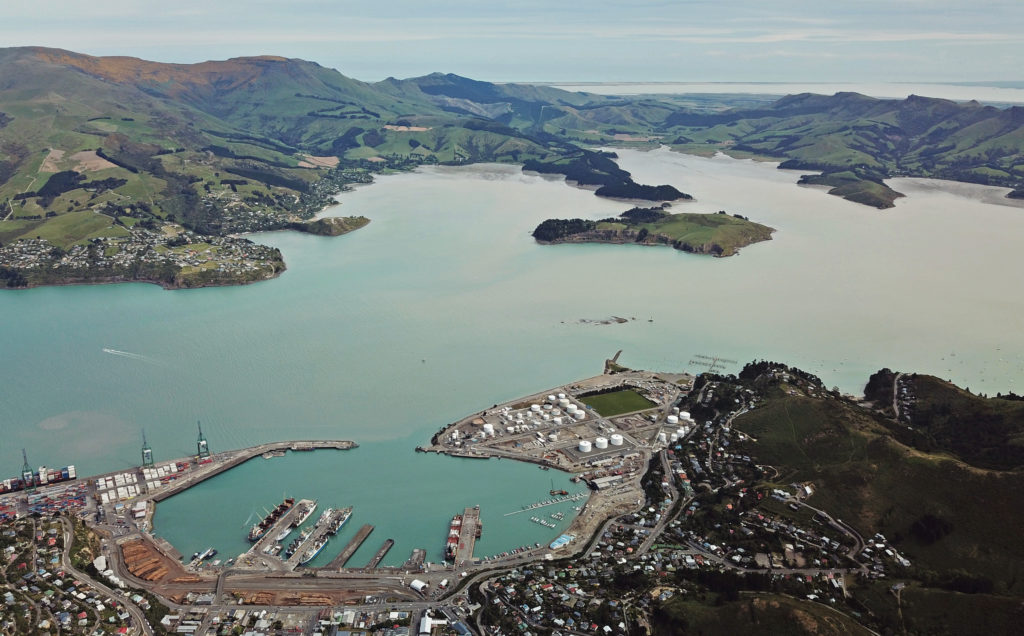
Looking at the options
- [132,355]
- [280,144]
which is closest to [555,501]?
[132,355]

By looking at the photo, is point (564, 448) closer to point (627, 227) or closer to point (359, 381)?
point (359, 381)

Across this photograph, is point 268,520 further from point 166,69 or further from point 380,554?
point 166,69

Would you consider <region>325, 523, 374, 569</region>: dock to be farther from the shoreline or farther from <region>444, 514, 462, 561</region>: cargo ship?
the shoreline

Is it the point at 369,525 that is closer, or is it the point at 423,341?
the point at 369,525

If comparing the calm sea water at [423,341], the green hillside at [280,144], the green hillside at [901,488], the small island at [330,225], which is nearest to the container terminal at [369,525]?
the calm sea water at [423,341]

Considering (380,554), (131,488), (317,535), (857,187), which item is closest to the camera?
(380,554)

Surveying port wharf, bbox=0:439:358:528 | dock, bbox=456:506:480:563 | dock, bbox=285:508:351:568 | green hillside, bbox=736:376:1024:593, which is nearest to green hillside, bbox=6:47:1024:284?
port wharf, bbox=0:439:358:528

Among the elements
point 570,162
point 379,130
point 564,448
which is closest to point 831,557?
point 564,448
